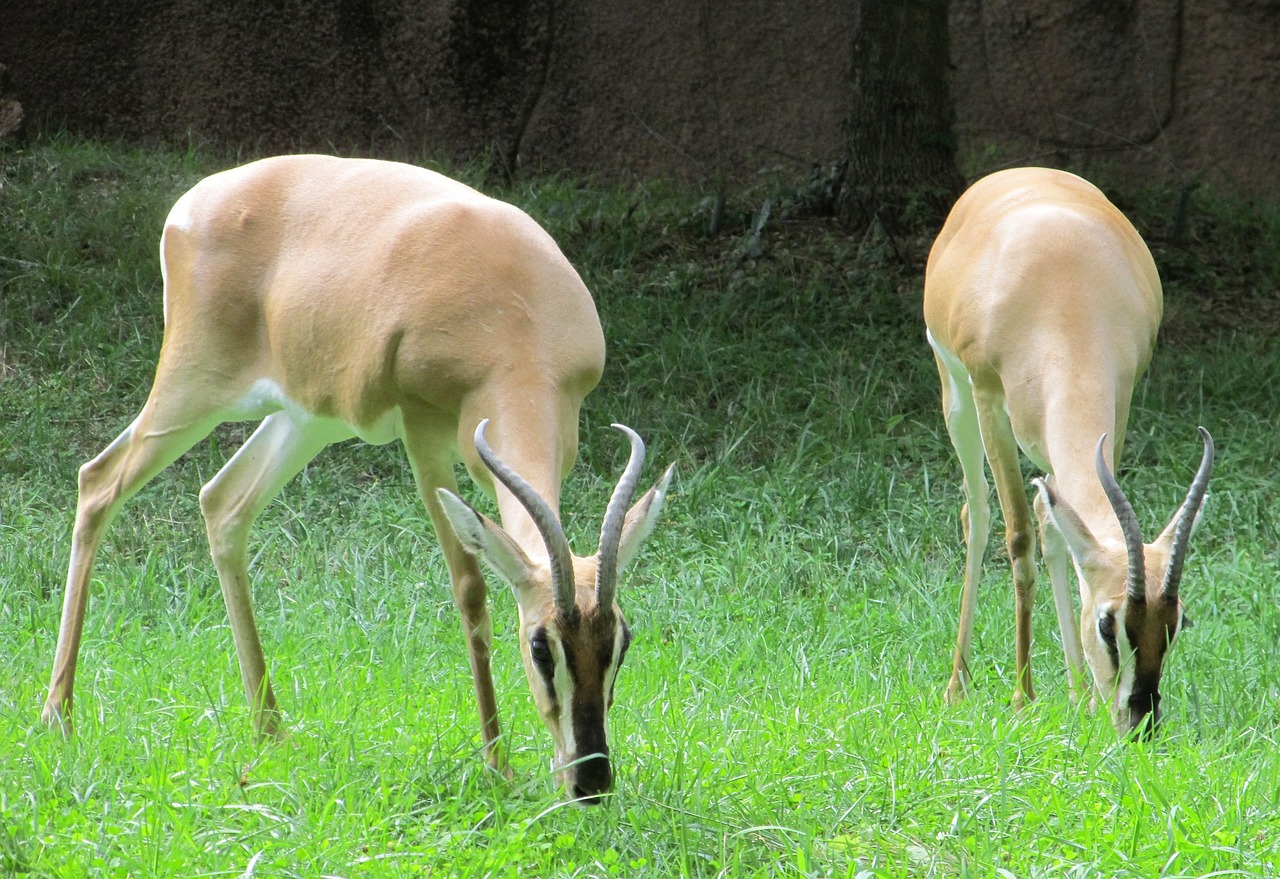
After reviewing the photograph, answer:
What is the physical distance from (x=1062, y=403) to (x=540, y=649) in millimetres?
1954

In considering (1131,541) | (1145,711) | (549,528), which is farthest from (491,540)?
(1145,711)

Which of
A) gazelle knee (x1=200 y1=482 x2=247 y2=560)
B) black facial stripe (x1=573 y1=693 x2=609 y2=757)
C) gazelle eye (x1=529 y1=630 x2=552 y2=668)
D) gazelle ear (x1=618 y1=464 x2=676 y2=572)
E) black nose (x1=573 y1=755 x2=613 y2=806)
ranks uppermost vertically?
gazelle ear (x1=618 y1=464 x2=676 y2=572)

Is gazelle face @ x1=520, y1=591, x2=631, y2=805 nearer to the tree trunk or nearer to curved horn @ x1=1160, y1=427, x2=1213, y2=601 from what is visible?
curved horn @ x1=1160, y1=427, x2=1213, y2=601

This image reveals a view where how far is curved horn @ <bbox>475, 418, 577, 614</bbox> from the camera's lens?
296 cm

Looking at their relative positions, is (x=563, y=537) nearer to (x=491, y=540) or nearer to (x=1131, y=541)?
(x=491, y=540)

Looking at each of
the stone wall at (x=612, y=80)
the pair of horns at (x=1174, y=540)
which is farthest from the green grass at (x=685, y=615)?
the stone wall at (x=612, y=80)

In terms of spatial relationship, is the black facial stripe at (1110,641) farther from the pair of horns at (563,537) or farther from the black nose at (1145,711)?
the pair of horns at (563,537)

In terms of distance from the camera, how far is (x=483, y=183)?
9273 mm

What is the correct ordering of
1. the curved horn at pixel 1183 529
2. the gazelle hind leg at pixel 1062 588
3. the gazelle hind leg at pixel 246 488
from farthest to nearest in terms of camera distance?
the gazelle hind leg at pixel 1062 588 < the gazelle hind leg at pixel 246 488 < the curved horn at pixel 1183 529

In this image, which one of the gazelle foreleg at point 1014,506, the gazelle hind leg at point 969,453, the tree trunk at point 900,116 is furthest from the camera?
the tree trunk at point 900,116

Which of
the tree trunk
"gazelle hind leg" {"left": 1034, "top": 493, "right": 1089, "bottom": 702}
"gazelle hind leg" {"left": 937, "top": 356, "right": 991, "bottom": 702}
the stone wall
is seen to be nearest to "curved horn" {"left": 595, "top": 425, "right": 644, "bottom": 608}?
"gazelle hind leg" {"left": 1034, "top": 493, "right": 1089, "bottom": 702}

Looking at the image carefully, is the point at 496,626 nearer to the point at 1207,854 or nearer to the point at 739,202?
the point at 1207,854

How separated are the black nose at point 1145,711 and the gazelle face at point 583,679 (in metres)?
1.39

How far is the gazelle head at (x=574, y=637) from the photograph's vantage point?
2963 millimetres
